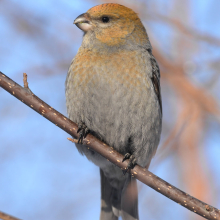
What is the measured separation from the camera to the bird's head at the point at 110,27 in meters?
4.52

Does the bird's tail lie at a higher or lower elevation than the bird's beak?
lower

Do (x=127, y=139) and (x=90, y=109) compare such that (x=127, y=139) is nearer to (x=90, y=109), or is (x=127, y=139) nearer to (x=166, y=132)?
(x=90, y=109)

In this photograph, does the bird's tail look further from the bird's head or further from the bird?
the bird's head

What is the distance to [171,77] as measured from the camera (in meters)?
6.15

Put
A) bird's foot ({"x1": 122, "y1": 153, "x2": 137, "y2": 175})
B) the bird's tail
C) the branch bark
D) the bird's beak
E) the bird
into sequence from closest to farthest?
the branch bark, bird's foot ({"x1": 122, "y1": 153, "x2": 137, "y2": 175}), the bird, the bird's beak, the bird's tail

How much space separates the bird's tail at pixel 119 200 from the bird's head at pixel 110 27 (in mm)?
1804

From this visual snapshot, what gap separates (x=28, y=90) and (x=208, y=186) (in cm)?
352

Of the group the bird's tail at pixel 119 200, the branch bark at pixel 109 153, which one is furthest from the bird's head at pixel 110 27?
the bird's tail at pixel 119 200

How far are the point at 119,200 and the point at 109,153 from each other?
132 centimetres

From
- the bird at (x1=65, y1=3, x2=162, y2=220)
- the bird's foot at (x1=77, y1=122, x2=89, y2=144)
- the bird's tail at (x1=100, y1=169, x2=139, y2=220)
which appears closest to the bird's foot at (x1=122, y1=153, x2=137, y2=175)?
the bird at (x1=65, y1=3, x2=162, y2=220)

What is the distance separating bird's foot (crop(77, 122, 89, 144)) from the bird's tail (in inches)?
45.2

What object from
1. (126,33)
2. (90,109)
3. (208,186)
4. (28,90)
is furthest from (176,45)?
(28,90)

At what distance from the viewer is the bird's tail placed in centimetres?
482

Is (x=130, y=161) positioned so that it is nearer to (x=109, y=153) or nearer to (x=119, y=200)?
(x=109, y=153)
